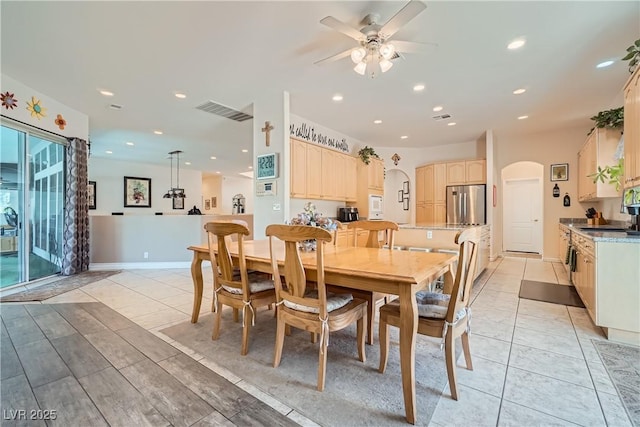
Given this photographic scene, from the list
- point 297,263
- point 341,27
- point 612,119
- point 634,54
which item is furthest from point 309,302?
point 612,119

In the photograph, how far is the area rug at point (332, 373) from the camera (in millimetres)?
1563

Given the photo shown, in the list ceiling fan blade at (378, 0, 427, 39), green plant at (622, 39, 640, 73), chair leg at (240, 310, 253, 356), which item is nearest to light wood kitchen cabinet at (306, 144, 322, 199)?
ceiling fan blade at (378, 0, 427, 39)

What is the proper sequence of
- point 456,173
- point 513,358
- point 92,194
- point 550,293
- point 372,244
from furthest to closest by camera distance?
point 92,194, point 456,173, point 550,293, point 372,244, point 513,358

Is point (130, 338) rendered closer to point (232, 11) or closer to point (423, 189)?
point (232, 11)

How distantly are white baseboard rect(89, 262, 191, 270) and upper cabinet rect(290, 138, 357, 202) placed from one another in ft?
9.64

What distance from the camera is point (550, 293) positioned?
373 centimetres

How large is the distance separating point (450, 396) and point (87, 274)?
5.76m

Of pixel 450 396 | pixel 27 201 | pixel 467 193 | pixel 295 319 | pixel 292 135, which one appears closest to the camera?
pixel 450 396

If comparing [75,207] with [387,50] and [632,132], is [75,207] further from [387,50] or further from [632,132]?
[632,132]

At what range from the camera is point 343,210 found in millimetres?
5926

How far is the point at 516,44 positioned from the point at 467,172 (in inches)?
158

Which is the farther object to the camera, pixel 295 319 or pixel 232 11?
pixel 232 11

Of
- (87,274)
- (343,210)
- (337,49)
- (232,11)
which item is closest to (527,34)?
(337,49)

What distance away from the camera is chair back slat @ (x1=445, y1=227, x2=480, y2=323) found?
1621mm
